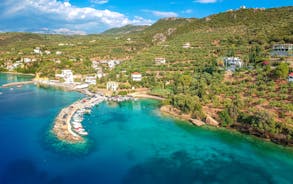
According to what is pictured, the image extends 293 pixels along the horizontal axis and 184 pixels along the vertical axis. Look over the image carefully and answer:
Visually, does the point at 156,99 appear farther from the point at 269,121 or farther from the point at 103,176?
the point at 103,176

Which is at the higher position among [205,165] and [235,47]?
[235,47]

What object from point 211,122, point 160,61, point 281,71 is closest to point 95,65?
point 160,61

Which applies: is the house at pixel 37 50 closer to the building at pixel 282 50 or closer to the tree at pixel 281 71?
the building at pixel 282 50

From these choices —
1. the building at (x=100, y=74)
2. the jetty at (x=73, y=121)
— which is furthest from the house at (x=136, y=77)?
the jetty at (x=73, y=121)

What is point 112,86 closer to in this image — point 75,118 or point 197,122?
point 75,118

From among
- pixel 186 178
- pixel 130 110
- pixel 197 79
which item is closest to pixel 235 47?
pixel 197 79
